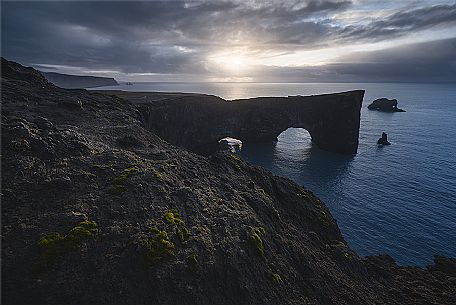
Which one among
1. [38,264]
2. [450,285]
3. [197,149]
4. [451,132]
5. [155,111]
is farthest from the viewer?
[451,132]

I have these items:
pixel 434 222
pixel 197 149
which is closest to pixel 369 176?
pixel 434 222

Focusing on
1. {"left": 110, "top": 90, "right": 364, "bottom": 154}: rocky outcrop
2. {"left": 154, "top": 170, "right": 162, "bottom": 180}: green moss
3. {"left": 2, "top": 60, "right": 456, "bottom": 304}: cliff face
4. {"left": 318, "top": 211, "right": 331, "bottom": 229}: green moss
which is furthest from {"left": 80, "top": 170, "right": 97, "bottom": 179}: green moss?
{"left": 110, "top": 90, "right": 364, "bottom": 154}: rocky outcrop

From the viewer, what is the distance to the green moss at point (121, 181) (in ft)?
64.1

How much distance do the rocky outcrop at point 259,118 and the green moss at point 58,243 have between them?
65.1 meters

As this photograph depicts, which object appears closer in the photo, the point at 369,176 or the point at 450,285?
the point at 450,285

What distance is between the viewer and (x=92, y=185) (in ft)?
64.4

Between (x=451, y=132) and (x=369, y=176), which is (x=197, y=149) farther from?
(x=451, y=132)

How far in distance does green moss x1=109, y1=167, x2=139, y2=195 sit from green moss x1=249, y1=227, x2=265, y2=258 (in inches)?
386

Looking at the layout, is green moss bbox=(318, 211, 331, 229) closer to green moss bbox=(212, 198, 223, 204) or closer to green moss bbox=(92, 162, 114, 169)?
green moss bbox=(212, 198, 223, 204)

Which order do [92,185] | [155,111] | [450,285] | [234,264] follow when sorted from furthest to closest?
[155,111]
[450,285]
[92,185]
[234,264]

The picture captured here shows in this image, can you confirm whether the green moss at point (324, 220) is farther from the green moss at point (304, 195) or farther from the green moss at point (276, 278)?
the green moss at point (276, 278)

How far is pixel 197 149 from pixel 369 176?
2074 inches

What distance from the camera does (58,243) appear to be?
14805 millimetres

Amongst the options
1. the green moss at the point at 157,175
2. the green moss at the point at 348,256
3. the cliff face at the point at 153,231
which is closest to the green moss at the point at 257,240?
the cliff face at the point at 153,231
